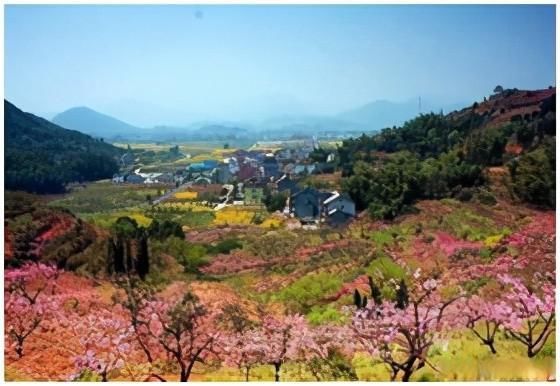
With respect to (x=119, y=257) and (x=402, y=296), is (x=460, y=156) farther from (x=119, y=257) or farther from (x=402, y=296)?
(x=119, y=257)

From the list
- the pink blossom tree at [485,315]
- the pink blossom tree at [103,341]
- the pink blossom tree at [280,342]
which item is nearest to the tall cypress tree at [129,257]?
the pink blossom tree at [103,341]

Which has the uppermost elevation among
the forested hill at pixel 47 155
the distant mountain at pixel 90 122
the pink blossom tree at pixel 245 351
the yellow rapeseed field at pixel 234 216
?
the distant mountain at pixel 90 122

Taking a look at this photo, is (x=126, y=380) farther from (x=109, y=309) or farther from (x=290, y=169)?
(x=290, y=169)

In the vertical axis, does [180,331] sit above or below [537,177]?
below

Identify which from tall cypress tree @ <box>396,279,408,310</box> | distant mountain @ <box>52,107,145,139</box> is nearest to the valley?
tall cypress tree @ <box>396,279,408,310</box>

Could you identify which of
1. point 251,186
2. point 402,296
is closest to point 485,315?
point 402,296

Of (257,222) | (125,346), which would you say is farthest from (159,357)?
(257,222)

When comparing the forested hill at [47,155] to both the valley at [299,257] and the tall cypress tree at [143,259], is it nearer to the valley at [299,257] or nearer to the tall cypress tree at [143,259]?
the valley at [299,257]
